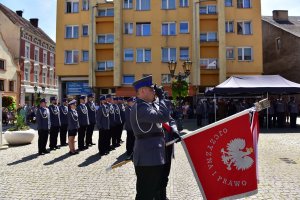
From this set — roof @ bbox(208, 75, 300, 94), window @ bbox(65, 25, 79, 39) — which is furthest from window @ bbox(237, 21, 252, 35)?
window @ bbox(65, 25, 79, 39)

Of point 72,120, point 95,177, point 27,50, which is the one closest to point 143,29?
point 27,50

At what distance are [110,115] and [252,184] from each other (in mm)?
8554

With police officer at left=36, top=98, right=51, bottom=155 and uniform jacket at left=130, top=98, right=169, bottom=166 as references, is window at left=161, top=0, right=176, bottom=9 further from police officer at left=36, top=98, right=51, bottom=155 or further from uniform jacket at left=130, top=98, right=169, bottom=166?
uniform jacket at left=130, top=98, right=169, bottom=166

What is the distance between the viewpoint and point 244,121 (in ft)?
15.2

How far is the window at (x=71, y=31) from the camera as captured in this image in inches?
1411

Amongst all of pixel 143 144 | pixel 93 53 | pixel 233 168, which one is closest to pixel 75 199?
pixel 143 144

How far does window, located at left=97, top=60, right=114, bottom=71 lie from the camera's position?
115ft

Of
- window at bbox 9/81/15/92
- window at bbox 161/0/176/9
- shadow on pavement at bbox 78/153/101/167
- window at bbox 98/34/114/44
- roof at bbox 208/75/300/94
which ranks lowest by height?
shadow on pavement at bbox 78/153/101/167

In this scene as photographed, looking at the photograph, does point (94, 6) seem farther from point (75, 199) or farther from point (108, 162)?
point (75, 199)

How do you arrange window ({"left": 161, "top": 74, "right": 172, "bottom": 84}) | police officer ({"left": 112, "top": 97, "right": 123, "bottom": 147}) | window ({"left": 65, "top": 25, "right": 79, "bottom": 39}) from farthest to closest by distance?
window ({"left": 65, "top": 25, "right": 79, "bottom": 39}) < window ({"left": 161, "top": 74, "right": 172, "bottom": 84}) < police officer ({"left": 112, "top": 97, "right": 123, "bottom": 147})

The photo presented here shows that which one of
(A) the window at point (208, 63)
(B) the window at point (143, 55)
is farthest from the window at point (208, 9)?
(B) the window at point (143, 55)

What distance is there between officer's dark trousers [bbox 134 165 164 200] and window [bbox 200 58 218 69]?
98.7 feet

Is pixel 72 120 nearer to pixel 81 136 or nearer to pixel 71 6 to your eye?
pixel 81 136

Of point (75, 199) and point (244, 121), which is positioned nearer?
point (244, 121)
